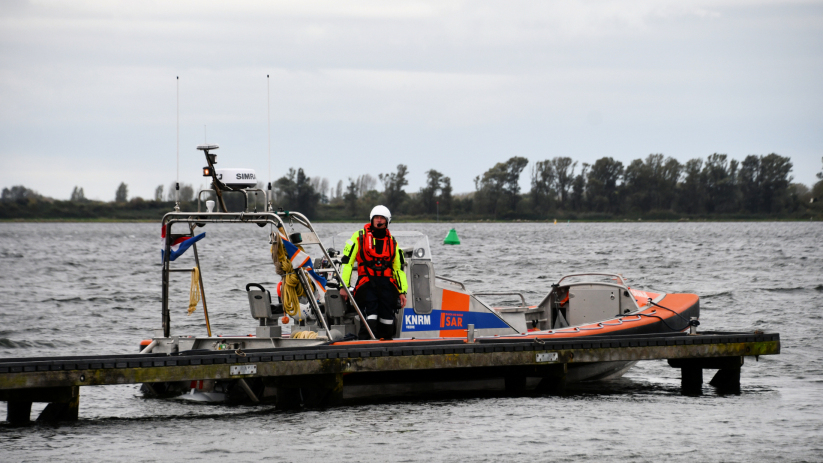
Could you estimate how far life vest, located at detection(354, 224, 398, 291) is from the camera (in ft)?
31.2

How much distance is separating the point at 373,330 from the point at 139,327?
988 centimetres

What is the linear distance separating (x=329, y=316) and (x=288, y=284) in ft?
2.48

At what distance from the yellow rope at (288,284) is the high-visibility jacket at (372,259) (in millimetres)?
540

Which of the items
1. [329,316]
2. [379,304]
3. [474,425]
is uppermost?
[379,304]

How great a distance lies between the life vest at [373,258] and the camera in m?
9.51

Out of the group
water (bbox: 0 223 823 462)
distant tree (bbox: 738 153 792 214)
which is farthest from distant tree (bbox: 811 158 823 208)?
water (bbox: 0 223 823 462)

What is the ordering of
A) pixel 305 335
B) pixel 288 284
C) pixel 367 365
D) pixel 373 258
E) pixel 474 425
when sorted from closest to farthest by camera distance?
pixel 474 425, pixel 367 365, pixel 288 284, pixel 305 335, pixel 373 258

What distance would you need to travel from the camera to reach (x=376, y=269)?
9.50 m

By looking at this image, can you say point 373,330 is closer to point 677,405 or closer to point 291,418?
point 291,418

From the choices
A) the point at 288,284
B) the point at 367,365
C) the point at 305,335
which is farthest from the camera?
the point at 305,335

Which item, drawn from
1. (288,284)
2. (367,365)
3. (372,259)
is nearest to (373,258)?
(372,259)

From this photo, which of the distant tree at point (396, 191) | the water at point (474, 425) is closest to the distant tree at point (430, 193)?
the distant tree at point (396, 191)

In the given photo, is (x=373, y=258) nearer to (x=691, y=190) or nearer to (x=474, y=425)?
(x=474, y=425)

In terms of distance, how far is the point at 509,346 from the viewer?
9461mm
